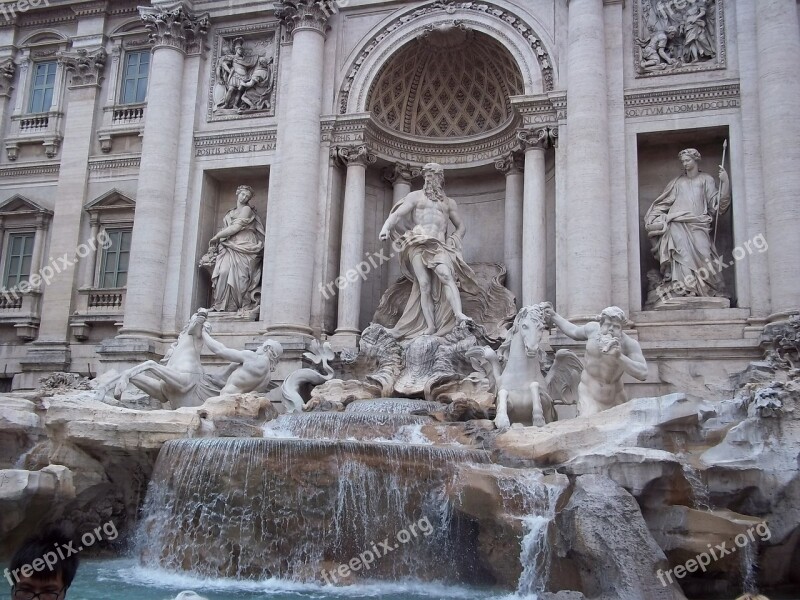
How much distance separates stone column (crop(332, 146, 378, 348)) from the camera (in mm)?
16500

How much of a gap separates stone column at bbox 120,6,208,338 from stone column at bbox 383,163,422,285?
16.1ft

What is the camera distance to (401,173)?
18359 millimetres

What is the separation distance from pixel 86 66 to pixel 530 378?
14745 millimetres

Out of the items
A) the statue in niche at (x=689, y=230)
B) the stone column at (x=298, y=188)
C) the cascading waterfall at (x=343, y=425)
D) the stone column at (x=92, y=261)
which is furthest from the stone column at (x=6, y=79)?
the statue in niche at (x=689, y=230)

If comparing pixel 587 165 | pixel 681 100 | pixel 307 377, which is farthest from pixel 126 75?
pixel 681 100

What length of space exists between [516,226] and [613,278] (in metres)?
2.95

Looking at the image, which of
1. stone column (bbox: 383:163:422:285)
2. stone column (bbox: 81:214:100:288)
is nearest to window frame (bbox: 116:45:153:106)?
stone column (bbox: 81:214:100:288)

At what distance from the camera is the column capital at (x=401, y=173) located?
18.3 meters

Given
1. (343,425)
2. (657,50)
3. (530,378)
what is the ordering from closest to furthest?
(343,425) < (530,378) < (657,50)

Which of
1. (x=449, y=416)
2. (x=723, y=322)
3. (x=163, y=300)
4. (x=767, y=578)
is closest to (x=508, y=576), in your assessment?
(x=767, y=578)

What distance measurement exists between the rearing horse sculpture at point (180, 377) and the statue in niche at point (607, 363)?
6361mm

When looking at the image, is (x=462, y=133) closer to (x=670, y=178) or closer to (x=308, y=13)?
(x=308, y=13)

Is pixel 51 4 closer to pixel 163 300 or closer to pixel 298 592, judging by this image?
pixel 163 300

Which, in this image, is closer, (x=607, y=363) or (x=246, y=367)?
(x=607, y=363)
